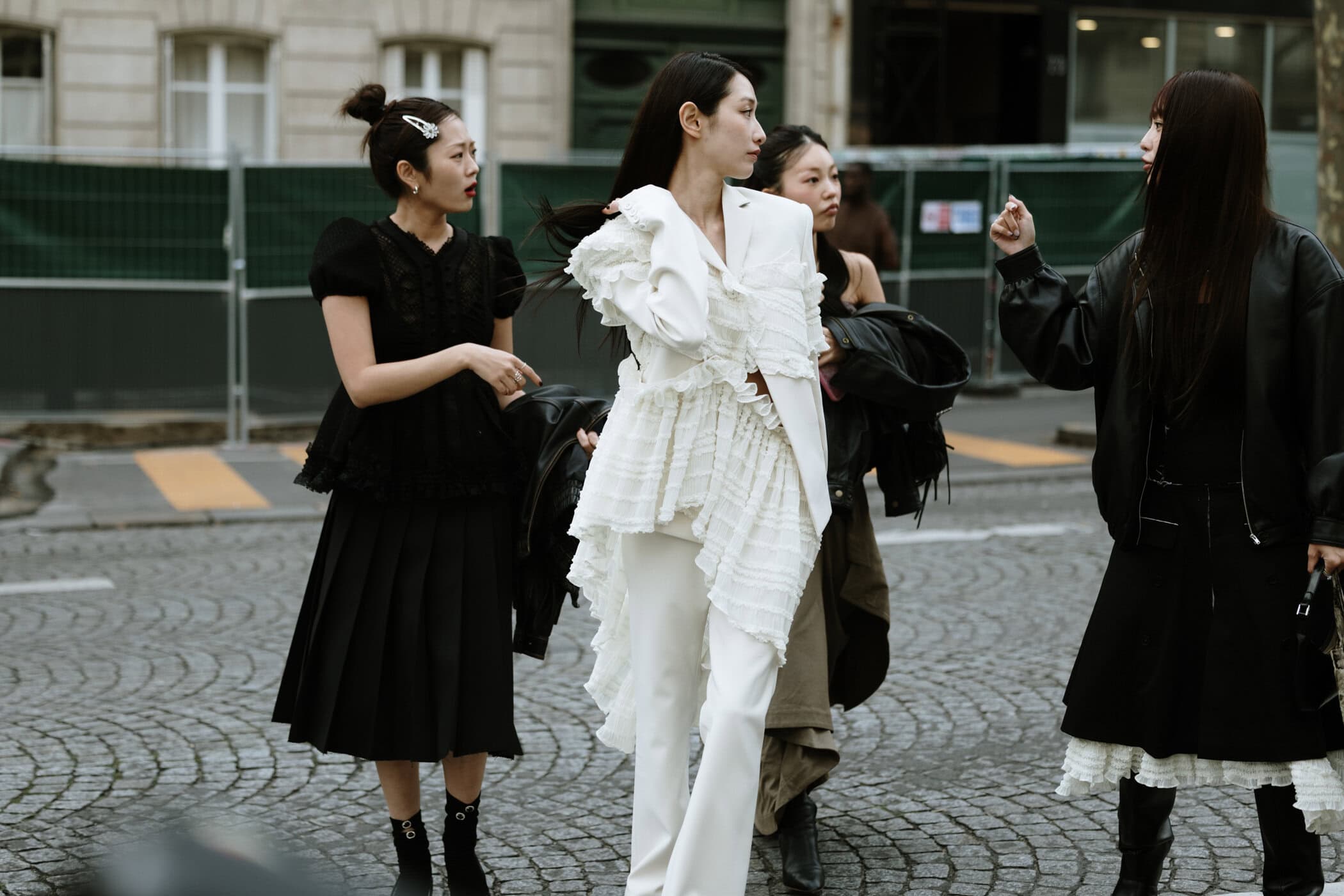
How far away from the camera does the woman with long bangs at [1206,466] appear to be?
3.53 metres

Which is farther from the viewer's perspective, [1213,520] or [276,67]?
[276,67]

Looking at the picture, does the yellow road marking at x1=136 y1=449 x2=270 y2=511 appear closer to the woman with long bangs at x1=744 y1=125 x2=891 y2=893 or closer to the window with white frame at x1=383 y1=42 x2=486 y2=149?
the woman with long bangs at x1=744 y1=125 x2=891 y2=893

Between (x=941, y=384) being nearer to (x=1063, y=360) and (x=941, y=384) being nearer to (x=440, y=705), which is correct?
(x=1063, y=360)

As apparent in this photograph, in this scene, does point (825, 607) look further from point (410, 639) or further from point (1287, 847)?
point (1287, 847)

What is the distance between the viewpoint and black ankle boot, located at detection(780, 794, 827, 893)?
429 centimetres

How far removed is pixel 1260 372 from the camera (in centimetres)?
352

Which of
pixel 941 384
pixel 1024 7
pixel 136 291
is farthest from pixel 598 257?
Result: pixel 1024 7

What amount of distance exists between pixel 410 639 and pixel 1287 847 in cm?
199

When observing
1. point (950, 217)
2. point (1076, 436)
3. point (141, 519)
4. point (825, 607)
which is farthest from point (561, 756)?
point (950, 217)

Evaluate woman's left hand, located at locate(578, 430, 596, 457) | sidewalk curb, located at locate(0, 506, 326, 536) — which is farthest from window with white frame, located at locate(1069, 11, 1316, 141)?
woman's left hand, located at locate(578, 430, 596, 457)

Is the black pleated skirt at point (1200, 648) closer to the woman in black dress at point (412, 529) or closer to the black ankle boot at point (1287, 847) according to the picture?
the black ankle boot at point (1287, 847)

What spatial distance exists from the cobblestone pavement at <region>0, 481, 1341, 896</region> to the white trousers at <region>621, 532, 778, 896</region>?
0.70 meters

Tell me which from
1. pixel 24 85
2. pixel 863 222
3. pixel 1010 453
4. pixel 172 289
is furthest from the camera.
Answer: pixel 24 85

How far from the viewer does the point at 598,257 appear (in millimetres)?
3596
